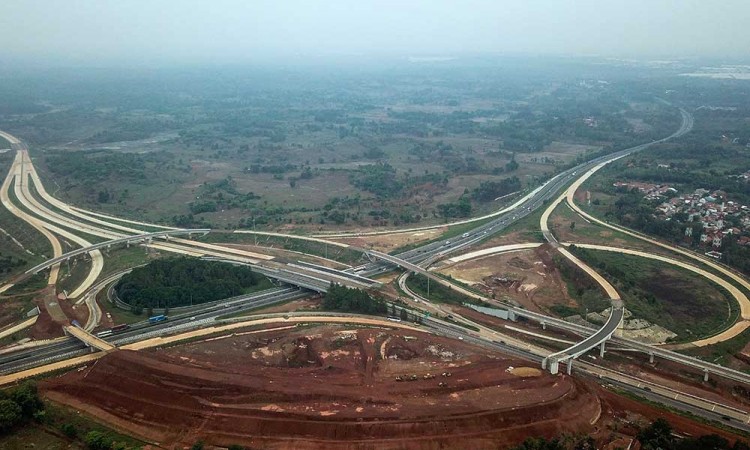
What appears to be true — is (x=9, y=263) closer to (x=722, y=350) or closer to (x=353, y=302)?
(x=353, y=302)

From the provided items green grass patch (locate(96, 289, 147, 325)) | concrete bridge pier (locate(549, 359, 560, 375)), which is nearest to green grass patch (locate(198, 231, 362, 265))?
green grass patch (locate(96, 289, 147, 325))

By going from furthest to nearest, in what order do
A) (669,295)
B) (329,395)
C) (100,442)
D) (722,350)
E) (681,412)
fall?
(669,295), (722,350), (681,412), (329,395), (100,442)

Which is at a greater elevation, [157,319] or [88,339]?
[88,339]

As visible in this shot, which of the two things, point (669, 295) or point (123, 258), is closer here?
point (669, 295)

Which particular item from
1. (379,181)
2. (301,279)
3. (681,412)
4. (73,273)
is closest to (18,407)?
(301,279)

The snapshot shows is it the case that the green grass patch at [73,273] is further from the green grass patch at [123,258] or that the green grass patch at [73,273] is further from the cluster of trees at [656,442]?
the cluster of trees at [656,442]
